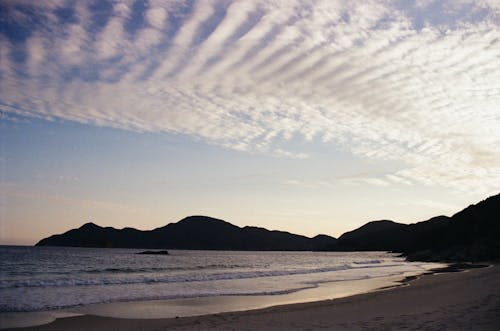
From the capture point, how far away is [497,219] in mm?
86500

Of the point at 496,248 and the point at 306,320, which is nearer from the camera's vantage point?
the point at 306,320

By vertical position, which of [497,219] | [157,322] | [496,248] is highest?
[497,219]

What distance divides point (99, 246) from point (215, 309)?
7758 inches

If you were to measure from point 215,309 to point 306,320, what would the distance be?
538cm

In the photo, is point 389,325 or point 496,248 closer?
point 389,325

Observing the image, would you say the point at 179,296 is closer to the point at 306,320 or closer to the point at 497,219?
the point at 306,320

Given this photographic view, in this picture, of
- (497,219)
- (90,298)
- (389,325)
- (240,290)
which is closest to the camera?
(389,325)

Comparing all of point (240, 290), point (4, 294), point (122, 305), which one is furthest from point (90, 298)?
point (240, 290)

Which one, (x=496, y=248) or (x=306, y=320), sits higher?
(x=496, y=248)

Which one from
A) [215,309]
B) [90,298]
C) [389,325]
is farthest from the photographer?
[90,298]

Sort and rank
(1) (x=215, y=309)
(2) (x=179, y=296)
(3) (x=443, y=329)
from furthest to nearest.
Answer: (2) (x=179, y=296) < (1) (x=215, y=309) < (3) (x=443, y=329)

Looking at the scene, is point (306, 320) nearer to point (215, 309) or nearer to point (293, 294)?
point (215, 309)

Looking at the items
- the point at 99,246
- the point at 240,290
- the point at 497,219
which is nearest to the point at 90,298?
the point at 240,290

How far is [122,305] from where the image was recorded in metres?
19.9
